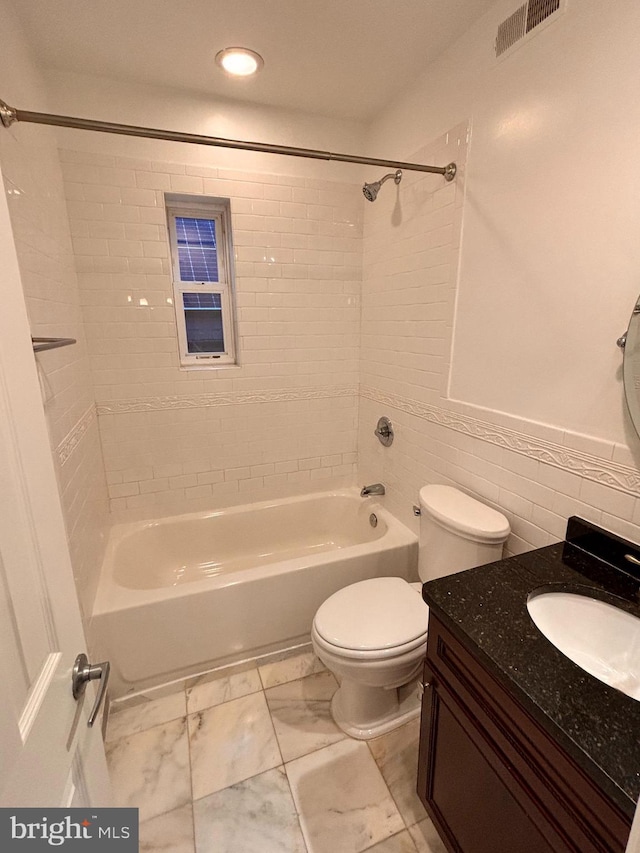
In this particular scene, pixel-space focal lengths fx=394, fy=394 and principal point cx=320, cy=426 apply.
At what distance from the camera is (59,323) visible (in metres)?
1.53

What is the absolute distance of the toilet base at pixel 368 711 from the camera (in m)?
1.49

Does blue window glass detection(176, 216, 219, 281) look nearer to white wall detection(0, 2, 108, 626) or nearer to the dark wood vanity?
white wall detection(0, 2, 108, 626)

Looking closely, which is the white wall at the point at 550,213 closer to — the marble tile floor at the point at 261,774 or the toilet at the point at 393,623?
the toilet at the point at 393,623

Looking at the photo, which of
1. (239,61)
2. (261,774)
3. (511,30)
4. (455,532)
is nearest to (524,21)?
(511,30)

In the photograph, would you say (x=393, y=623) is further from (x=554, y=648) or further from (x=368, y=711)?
(x=554, y=648)

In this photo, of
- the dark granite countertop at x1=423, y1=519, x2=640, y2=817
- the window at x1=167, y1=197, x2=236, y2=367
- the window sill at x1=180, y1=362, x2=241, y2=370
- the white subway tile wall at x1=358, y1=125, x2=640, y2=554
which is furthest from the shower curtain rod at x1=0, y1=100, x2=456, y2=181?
the dark granite countertop at x1=423, y1=519, x2=640, y2=817

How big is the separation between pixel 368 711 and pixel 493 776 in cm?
77

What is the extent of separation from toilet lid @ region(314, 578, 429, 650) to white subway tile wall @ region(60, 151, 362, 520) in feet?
3.53

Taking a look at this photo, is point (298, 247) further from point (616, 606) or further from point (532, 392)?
point (616, 606)

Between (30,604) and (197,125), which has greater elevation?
(197,125)

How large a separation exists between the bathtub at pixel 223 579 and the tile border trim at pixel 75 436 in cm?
62

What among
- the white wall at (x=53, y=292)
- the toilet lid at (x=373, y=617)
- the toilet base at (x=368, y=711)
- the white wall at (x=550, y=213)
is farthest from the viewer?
the toilet base at (x=368, y=711)

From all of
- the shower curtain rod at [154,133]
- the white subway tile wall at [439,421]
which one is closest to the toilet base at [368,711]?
the white subway tile wall at [439,421]

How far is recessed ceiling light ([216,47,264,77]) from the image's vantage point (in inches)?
61.0
